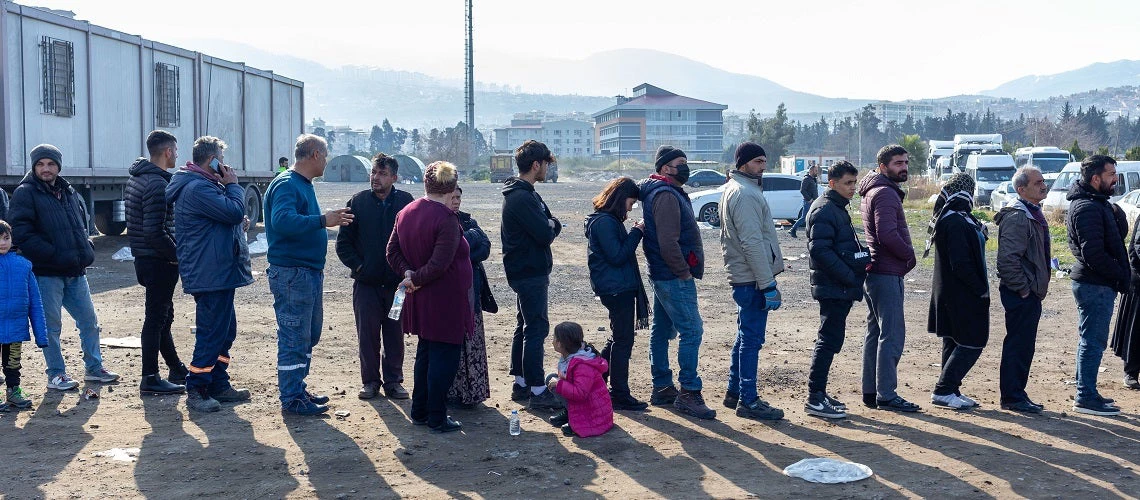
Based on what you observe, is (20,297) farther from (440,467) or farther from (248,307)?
(248,307)

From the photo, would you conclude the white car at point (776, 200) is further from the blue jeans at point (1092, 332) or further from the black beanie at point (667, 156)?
the black beanie at point (667, 156)

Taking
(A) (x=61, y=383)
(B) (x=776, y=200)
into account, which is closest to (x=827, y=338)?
(A) (x=61, y=383)

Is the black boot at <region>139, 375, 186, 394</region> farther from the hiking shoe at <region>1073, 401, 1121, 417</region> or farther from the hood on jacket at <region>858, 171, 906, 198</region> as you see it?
the hiking shoe at <region>1073, 401, 1121, 417</region>

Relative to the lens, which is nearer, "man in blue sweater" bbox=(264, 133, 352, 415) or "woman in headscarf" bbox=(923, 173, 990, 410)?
"man in blue sweater" bbox=(264, 133, 352, 415)

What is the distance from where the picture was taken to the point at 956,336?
6.92m

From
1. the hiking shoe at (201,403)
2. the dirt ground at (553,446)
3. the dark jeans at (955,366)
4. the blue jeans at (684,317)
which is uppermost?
the blue jeans at (684,317)

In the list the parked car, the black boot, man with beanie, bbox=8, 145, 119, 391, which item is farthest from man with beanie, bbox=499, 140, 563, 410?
the parked car

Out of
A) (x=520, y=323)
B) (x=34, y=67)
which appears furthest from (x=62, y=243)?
(x=34, y=67)

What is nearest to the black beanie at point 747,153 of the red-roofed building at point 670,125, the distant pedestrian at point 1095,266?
the distant pedestrian at point 1095,266

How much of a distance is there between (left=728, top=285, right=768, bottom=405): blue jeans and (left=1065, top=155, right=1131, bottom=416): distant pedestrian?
2.25 m

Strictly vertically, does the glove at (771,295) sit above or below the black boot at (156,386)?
above

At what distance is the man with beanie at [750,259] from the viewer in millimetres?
6531

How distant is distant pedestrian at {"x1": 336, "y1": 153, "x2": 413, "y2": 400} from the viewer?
6.96 meters

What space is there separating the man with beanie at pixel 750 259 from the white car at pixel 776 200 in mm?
17660
